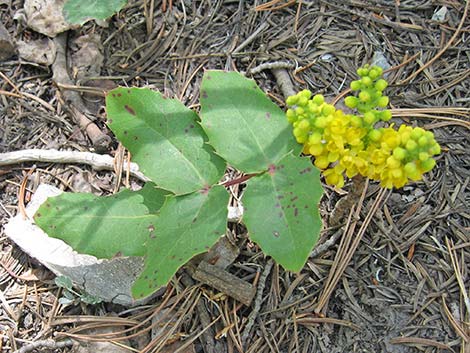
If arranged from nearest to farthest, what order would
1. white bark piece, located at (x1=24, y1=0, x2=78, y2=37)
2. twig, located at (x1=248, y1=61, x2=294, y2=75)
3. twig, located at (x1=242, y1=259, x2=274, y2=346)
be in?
twig, located at (x1=242, y1=259, x2=274, y2=346)
twig, located at (x1=248, y1=61, x2=294, y2=75)
white bark piece, located at (x1=24, y1=0, x2=78, y2=37)

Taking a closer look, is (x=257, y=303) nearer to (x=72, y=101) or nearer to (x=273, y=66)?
(x=273, y=66)

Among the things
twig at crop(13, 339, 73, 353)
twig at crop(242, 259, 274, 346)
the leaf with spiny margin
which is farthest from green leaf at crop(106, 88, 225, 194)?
twig at crop(13, 339, 73, 353)

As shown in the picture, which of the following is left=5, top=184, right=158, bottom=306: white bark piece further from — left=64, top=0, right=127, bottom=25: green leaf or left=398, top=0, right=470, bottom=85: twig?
left=398, top=0, right=470, bottom=85: twig

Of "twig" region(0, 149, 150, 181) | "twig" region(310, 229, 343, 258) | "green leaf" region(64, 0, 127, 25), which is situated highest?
"green leaf" region(64, 0, 127, 25)

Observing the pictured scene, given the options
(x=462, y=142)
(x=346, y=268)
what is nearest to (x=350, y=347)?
(x=346, y=268)

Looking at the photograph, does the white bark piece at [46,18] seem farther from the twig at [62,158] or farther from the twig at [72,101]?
the twig at [62,158]
